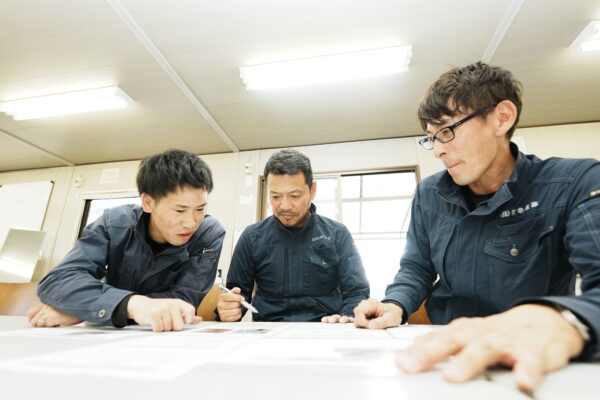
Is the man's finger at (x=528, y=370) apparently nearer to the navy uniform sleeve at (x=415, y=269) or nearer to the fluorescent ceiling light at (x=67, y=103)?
the navy uniform sleeve at (x=415, y=269)

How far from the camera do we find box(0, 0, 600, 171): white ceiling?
1942 mm

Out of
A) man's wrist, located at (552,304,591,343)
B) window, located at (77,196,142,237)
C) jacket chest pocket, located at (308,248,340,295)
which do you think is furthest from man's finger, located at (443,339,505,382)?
window, located at (77,196,142,237)

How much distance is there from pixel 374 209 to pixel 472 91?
4.84 meters

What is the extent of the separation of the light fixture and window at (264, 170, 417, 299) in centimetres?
171

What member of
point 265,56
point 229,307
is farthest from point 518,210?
point 265,56

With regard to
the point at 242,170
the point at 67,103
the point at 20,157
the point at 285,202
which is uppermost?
the point at 67,103

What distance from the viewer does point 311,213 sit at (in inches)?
67.8

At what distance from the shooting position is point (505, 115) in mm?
981

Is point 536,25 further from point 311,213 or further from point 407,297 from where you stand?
point 407,297

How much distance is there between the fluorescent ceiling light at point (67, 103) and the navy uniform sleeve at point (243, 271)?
2175mm

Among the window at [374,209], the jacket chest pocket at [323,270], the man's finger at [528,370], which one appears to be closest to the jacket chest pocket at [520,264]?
the man's finger at [528,370]

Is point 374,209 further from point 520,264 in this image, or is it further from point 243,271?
point 520,264

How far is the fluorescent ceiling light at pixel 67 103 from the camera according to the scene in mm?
2736

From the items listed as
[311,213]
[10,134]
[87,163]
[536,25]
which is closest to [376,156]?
[536,25]
